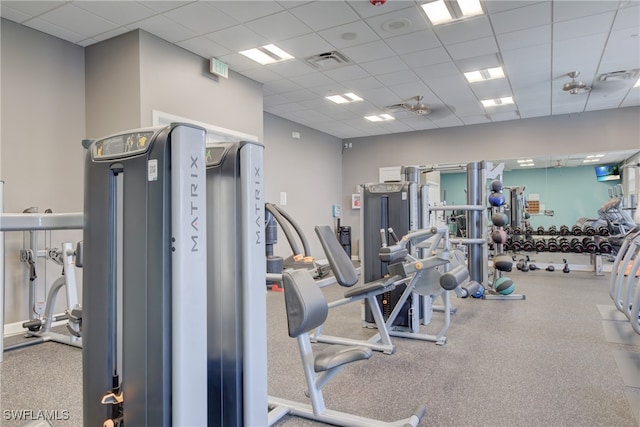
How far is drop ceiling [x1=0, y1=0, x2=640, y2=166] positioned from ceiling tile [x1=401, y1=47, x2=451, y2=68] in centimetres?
2

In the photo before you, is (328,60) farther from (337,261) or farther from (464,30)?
(337,261)

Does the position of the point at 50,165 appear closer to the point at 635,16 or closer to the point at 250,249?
the point at 250,249

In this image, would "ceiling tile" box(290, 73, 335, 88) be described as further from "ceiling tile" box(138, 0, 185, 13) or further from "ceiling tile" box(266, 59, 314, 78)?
"ceiling tile" box(138, 0, 185, 13)

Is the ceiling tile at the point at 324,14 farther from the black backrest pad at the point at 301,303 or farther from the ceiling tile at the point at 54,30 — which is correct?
the black backrest pad at the point at 301,303

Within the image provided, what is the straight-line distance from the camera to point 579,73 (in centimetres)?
528

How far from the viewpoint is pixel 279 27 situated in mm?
3947

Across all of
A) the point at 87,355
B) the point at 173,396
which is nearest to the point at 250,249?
the point at 173,396

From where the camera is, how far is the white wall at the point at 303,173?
7090 millimetres

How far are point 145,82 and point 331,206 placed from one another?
18.2 feet

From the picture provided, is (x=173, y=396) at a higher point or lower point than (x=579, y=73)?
lower

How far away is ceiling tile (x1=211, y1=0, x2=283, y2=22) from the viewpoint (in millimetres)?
3488

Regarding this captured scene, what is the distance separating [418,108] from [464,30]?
256cm

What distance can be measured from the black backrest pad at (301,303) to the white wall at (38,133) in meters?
3.29
